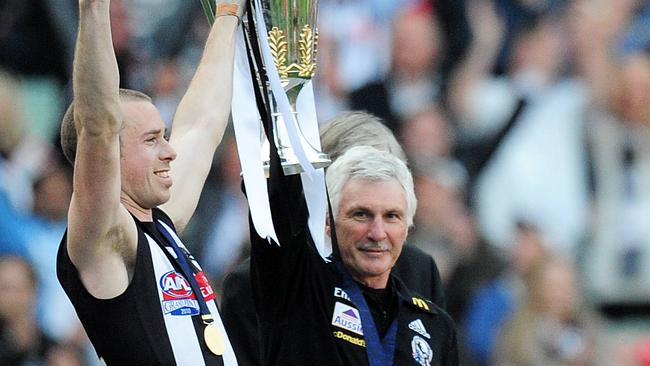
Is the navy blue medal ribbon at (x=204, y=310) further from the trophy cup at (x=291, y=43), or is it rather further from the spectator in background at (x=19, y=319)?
the spectator in background at (x=19, y=319)

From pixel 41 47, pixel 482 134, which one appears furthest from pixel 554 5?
pixel 41 47

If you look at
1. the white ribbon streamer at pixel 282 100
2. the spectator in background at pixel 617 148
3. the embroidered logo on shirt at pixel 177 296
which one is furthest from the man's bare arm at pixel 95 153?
the spectator in background at pixel 617 148

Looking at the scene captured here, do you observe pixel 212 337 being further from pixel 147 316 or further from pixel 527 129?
pixel 527 129

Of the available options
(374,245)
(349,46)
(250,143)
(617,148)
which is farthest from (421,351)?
(617,148)

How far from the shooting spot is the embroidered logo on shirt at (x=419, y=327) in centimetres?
385

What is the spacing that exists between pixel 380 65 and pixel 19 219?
230 cm

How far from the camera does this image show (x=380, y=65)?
830cm

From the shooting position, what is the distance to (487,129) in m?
8.30

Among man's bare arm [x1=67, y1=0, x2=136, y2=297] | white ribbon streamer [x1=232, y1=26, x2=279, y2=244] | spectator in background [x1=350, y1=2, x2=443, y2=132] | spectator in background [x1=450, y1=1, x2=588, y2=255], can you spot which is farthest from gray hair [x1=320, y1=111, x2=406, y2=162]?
spectator in background [x1=450, y1=1, x2=588, y2=255]

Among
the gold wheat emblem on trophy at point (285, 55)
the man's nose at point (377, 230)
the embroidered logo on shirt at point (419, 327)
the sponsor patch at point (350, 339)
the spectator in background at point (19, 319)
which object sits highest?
the gold wheat emblem on trophy at point (285, 55)

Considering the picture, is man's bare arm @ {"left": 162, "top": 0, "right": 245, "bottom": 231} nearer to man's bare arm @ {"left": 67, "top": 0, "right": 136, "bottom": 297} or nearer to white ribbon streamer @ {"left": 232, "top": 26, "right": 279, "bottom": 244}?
white ribbon streamer @ {"left": 232, "top": 26, "right": 279, "bottom": 244}

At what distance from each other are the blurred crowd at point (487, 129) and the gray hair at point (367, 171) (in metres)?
4.05

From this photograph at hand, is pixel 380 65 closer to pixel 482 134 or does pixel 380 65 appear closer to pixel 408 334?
pixel 482 134

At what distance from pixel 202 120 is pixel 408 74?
13.2ft
